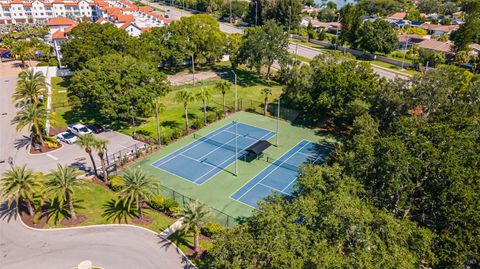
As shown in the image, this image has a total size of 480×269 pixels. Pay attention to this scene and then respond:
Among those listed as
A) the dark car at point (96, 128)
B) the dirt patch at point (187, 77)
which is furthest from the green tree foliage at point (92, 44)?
the dark car at point (96, 128)

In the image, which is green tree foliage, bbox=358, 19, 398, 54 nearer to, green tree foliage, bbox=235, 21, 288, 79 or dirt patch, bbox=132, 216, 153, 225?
green tree foliage, bbox=235, 21, 288, 79

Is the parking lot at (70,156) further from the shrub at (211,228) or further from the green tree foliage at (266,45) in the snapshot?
the green tree foliage at (266,45)

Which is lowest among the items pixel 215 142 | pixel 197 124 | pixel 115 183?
pixel 115 183

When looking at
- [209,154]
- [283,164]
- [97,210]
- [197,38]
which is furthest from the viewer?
[197,38]

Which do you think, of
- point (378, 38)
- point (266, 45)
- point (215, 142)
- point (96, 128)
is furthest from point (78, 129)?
point (378, 38)

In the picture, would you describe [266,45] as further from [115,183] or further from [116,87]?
[115,183]

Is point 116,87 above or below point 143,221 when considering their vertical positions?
above
